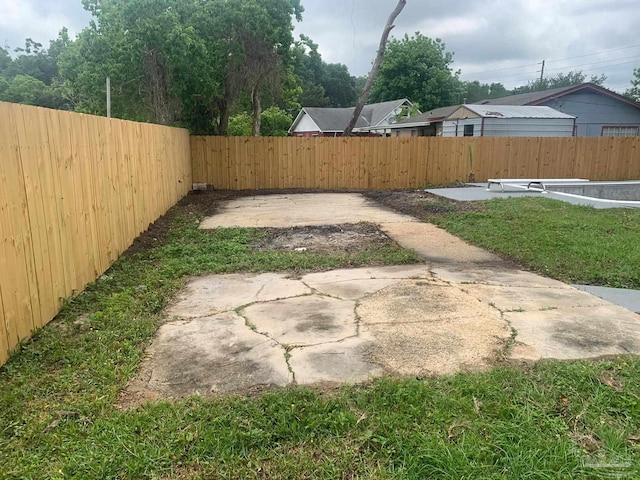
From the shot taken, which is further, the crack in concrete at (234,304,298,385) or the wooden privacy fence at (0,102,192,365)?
the wooden privacy fence at (0,102,192,365)

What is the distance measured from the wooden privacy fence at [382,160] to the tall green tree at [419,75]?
28.1 meters

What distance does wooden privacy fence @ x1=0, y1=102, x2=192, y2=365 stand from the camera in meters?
3.15

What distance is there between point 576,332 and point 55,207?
418cm

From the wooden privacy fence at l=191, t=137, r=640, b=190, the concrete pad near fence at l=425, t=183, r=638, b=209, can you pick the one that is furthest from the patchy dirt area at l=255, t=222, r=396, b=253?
the wooden privacy fence at l=191, t=137, r=640, b=190

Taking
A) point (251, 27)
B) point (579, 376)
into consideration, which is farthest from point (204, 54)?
Answer: point (579, 376)

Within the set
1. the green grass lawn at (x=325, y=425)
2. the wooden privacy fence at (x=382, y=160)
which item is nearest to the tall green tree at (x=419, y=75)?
the wooden privacy fence at (x=382, y=160)

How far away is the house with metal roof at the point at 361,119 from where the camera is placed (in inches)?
1319

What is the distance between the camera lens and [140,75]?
39.0 feet

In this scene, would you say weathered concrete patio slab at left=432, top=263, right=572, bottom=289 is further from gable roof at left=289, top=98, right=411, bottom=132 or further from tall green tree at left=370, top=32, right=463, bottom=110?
tall green tree at left=370, top=32, right=463, bottom=110

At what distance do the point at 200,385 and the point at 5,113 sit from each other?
2194 millimetres

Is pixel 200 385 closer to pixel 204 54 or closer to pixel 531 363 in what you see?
pixel 531 363


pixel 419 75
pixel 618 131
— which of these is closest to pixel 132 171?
pixel 618 131

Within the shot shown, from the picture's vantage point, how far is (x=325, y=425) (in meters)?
2.40

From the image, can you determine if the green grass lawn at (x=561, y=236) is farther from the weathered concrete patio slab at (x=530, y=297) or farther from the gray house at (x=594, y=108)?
the gray house at (x=594, y=108)
